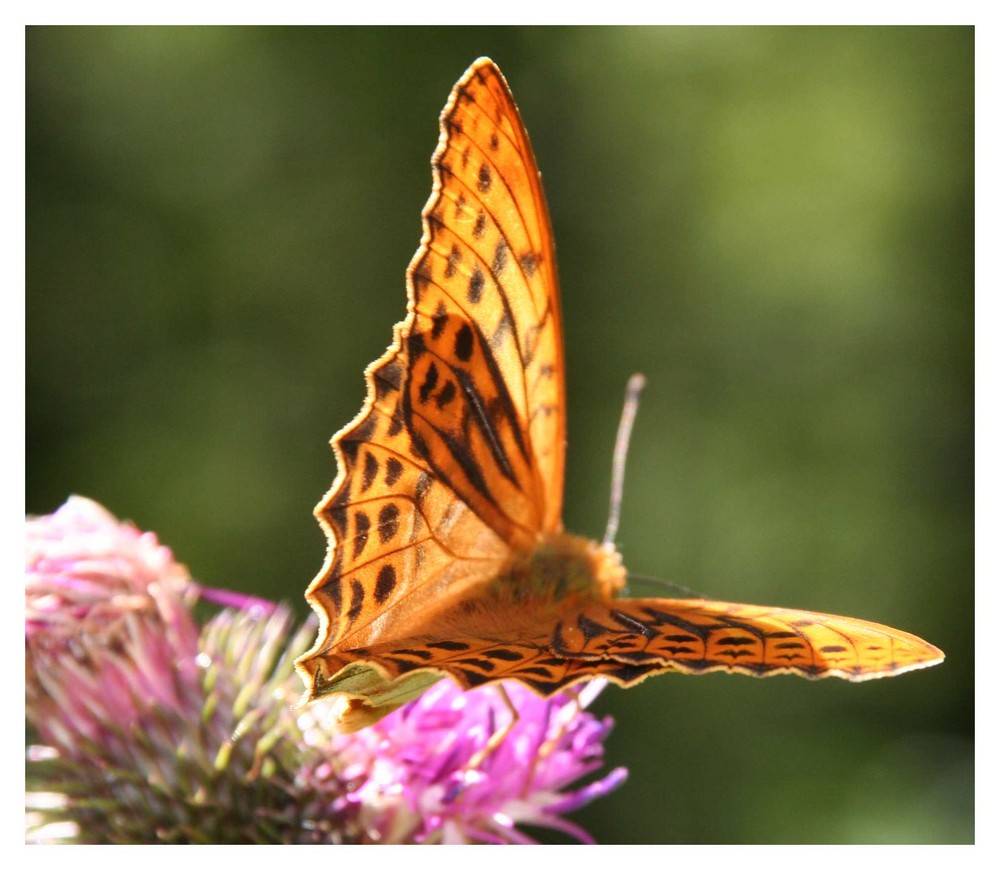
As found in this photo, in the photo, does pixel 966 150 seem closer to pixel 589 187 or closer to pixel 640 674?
pixel 589 187

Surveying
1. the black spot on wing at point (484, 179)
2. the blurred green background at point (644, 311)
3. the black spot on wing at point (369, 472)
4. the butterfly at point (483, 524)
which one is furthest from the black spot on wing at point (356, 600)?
the blurred green background at point (644, 311)

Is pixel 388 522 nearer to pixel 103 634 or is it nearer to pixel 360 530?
pixel 360 530

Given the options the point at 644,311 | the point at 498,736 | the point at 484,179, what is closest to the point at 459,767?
the point at 498,736

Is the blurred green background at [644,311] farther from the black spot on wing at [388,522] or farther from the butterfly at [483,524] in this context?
the black spot on wing at [388,522]

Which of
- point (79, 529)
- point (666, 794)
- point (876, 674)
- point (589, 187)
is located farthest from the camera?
point (589, 187)
